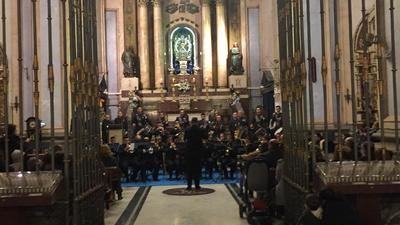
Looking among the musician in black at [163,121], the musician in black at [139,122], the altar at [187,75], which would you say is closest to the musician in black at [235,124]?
the musician in black at [163,121]

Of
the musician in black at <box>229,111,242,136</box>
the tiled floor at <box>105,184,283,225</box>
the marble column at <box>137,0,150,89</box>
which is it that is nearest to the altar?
the marble column at <box>137,0,150,89</box>

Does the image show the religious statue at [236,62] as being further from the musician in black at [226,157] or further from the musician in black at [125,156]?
the musician in black at [125,156]

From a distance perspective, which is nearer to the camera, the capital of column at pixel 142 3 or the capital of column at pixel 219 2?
the capital of column at pixel 142 3

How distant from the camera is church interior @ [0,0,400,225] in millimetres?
5051

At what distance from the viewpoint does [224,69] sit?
85.0ft

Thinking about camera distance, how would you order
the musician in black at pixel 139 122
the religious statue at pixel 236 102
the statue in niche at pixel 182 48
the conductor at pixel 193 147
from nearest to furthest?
the conductor at pixel 193 147, the musician in black at pixel 139 122, the religious statue at pixel 236 102, the statue in niche at pixel 182 48

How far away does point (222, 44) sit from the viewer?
2581 cm

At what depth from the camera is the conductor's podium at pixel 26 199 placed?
4.47m

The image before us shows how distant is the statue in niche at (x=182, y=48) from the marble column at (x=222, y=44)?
1679 mm

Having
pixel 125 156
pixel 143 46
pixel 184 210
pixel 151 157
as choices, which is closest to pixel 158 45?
pixel 143 46

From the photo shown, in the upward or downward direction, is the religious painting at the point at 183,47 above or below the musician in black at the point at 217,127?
above

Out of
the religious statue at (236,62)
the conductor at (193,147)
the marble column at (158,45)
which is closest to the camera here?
the conductor at (193,147)

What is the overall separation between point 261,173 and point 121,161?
22.5ft

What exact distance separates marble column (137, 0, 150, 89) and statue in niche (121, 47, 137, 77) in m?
0.44
